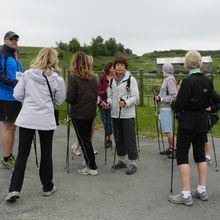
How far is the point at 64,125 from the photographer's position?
11.5 meters

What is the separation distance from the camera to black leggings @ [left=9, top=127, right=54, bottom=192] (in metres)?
5.33

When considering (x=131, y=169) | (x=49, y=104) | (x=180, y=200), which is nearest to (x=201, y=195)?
(x=180, y=200)

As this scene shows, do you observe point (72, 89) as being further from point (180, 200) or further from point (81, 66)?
point (180, 200)

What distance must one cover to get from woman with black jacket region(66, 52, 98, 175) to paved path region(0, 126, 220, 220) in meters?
0.53

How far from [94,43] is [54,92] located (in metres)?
49.4

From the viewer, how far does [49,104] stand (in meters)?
5.44

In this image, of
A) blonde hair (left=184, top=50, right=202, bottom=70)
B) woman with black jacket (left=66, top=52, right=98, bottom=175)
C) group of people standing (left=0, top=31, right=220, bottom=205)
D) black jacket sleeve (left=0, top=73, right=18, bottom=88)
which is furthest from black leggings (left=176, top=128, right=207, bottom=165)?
black jacket sleeve (left=0, top=73, right=18, bottom=88)

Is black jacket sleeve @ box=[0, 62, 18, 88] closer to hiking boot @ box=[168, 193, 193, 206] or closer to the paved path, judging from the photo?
the paved path

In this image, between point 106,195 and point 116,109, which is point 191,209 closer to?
point 106,195

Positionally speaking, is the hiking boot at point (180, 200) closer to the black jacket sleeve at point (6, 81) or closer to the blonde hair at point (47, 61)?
the blonde hair at point (47, 61)

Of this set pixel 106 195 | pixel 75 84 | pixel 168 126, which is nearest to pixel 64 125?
pixel 168 126

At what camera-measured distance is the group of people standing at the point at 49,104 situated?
17.5 feet

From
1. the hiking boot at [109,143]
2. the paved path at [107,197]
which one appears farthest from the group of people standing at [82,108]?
the hiking boot at [109,143]

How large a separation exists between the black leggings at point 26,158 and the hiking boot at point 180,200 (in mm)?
1682
